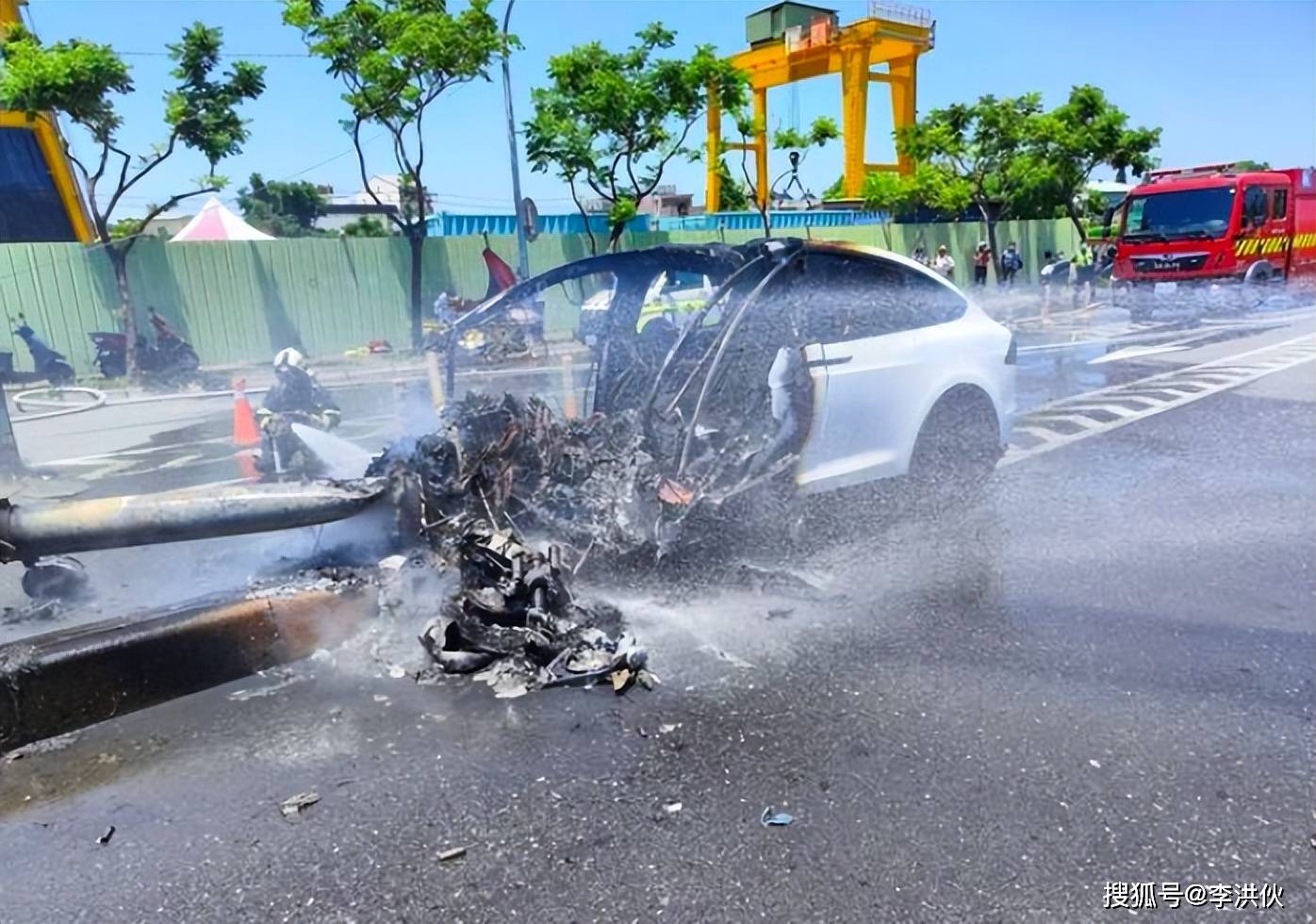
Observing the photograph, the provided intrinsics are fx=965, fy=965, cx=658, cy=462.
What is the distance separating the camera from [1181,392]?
34.6 ft

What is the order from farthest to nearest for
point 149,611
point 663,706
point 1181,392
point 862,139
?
1. point 862,139
2. point 1181,392
3. point 149,611
4. point 663,706

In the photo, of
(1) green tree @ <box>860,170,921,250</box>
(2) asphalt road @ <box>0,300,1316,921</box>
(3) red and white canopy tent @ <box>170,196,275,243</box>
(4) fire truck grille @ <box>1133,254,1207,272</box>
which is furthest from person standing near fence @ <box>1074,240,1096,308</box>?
(2) asphalt road @ <box>0,300,1316,921</box>

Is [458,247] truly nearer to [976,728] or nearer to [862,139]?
[976,728]

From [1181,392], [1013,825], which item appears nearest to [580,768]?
[1013,825]

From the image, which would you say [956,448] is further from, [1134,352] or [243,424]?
[1134,352]

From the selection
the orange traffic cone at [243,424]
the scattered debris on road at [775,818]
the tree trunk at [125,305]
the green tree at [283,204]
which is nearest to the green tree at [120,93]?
the tree trunk at [125,305]

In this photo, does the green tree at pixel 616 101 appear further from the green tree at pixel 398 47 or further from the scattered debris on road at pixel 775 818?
the scattered debris on road at pixel 775 818

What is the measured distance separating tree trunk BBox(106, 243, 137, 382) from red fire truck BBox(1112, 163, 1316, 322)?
19.2 meters

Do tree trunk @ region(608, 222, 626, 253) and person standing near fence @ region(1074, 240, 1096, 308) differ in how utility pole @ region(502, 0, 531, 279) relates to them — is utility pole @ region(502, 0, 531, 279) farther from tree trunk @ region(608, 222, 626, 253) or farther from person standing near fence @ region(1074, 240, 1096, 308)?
person standing near fence @ region(1074, 240, 1096, 308)

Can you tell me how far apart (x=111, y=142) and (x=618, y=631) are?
14.4 m

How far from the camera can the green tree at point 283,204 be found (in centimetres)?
3900

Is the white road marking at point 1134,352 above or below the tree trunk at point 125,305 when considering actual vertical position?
below

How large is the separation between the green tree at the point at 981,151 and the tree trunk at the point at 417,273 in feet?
50.3

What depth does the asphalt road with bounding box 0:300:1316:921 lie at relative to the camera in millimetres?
2514
